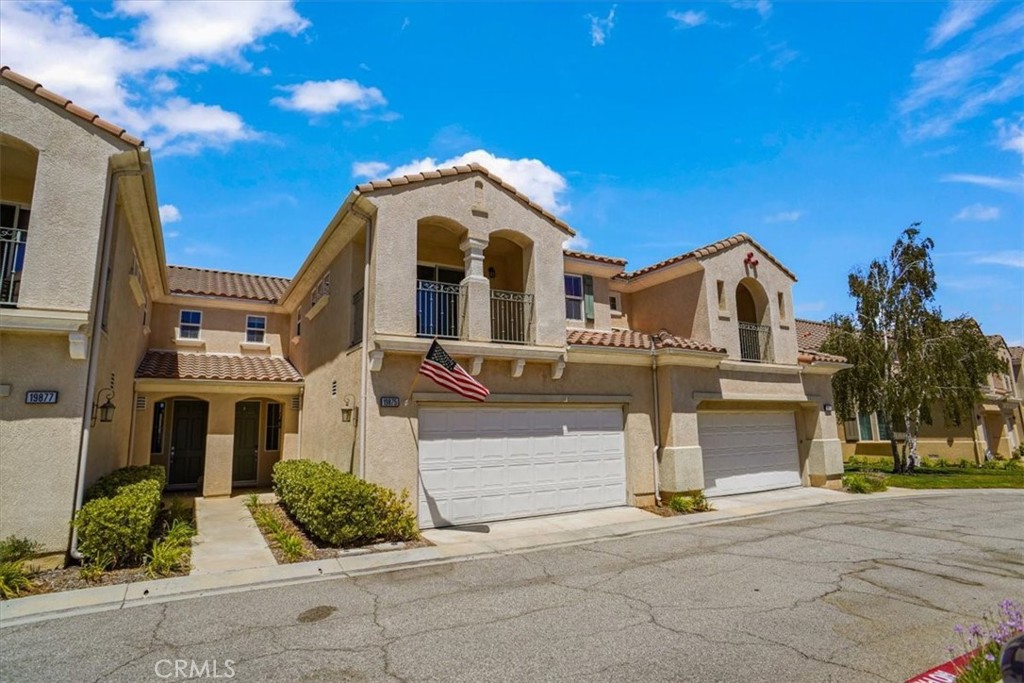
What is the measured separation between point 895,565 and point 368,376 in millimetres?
9616

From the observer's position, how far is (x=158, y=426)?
53.7 feet

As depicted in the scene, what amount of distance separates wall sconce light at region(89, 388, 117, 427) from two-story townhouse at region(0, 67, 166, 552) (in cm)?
5

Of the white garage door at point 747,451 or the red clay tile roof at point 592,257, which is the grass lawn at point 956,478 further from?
the red clay tile roof at point 592,257

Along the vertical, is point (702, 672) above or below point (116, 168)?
below

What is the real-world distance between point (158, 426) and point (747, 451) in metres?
17.9

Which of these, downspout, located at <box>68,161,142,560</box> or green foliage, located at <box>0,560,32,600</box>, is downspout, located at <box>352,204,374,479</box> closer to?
downspout, located at <box>68,161,142,560</box>

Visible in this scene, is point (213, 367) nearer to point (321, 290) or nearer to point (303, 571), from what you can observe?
→ point (321, 290)

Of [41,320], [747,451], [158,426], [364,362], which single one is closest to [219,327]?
[158,426]

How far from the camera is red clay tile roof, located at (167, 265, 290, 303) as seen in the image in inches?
728

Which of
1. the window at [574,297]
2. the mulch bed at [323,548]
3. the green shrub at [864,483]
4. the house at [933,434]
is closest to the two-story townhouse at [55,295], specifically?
the mulch bed at [323,548]

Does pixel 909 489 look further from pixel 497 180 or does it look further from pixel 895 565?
pixel 497 180

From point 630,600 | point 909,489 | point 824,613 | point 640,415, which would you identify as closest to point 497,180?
point 640,415

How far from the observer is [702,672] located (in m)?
4.85

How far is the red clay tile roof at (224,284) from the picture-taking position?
60.7 feet
